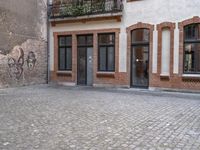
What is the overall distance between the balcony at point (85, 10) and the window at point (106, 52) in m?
1.21

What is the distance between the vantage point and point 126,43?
702 inches

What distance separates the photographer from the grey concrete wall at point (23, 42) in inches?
690

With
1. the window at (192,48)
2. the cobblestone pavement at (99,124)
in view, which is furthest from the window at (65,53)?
the cobblestone pavement at (99,124)

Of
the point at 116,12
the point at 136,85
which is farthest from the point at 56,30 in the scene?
the point at 136,85

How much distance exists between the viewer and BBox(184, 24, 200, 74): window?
15617mm

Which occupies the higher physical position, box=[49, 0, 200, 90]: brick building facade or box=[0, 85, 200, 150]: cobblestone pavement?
box=[49, 0, 200, 90]: brick building facade

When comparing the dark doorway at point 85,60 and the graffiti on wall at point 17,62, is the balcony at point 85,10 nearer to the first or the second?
the dark doorway at point 85,60

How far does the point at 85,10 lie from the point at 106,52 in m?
2.96

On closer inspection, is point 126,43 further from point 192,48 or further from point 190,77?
point 190,77

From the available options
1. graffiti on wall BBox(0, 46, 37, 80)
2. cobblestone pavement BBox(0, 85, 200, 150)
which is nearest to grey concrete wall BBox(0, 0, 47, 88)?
graffiti on wall BBox(0, 46, 37, 80)

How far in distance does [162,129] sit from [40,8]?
48.5 feet

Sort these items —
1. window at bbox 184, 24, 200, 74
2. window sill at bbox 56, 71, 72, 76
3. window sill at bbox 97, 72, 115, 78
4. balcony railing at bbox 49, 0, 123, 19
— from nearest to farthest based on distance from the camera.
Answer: window at bbox 184, 24, 200, 74 → balcony railing at bbox 49, 0, 123, 19 → window sill at bbox 97, 72, 115, 78 → window sill at bbox 56, 71, 72, 76

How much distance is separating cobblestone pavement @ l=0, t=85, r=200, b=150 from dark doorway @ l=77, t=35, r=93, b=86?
23.2 ft

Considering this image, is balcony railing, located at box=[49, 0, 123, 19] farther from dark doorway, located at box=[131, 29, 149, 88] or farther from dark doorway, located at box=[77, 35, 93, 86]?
dark doorway, located at box=[131, 29, 149, 88]
